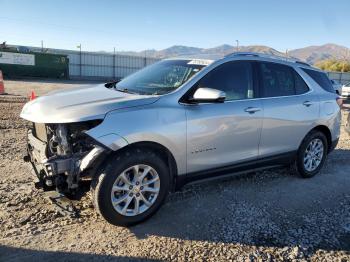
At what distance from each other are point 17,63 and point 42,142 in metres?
31.5

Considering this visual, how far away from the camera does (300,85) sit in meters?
6.02

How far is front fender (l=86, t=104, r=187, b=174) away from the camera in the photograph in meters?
3.91

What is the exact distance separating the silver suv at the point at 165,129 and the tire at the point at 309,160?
35 mm

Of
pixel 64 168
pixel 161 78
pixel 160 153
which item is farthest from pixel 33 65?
pixel 64 168

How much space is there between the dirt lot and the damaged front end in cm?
51

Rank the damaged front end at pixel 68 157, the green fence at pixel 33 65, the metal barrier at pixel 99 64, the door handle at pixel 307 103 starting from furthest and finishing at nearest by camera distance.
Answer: the metal barrier at pixel 99 64 → the green fence at pixel 33 65 → the door handle at pixel 307 103 → the damaged front end at pixel 68 157

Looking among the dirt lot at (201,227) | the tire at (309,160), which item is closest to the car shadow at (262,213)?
the dirt lot at (201,227)

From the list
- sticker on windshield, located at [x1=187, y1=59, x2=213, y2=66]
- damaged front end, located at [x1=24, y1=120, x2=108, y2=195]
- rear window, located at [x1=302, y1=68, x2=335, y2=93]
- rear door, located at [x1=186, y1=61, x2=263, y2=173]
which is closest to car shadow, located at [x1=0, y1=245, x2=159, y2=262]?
damaged front end, located at [x1=24, y1=120, x2=108, y2=195]

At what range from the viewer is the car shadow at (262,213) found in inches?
165

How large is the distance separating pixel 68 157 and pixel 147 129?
83 cm

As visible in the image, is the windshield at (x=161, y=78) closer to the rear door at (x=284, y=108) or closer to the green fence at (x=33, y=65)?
the rear door at (x=284, y=108)

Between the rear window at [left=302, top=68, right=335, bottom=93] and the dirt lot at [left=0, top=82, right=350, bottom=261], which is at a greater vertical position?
the rear window at [left=302, top=68, right=335, bottom=93]

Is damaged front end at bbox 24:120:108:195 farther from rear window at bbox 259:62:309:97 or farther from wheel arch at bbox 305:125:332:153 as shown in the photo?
wheel arch at bbox 305:125:332:153

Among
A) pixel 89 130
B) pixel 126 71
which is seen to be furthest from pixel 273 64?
pixel 126 71
